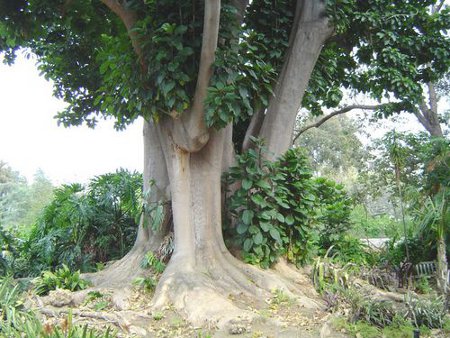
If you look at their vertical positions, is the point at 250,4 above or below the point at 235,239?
above

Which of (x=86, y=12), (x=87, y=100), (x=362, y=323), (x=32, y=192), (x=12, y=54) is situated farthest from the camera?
(x=32, y=192)

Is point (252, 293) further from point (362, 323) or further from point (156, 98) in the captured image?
point (156, 98)

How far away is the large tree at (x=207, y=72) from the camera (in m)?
5.28

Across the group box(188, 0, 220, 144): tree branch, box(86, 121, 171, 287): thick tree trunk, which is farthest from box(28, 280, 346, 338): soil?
box(188, 0, 220, 144): tree branch

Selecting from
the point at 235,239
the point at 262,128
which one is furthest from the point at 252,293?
the point at 262,128

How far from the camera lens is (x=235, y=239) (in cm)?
623

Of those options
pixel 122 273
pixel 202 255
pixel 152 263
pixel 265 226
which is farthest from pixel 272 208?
pixel 122 273

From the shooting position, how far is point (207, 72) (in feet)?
17.3

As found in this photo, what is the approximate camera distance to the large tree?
17.3 feet

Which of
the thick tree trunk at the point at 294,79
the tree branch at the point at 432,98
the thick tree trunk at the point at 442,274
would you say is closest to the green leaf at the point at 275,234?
the thick tree trunk at the point at 294,79

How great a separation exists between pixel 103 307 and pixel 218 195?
219 cm

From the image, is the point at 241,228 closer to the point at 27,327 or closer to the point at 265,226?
the point at 265,226

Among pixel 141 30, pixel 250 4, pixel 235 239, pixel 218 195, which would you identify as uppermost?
pixel 250 4

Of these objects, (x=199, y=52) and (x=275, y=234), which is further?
(x=275, y=234)
